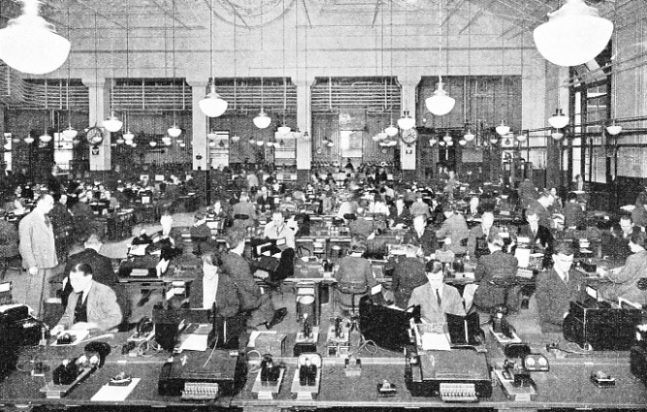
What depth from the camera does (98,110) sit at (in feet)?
70.8

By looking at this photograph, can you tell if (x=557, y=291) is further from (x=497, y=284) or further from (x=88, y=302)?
(x=88, y=302)

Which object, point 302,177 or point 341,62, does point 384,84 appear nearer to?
point 341,62

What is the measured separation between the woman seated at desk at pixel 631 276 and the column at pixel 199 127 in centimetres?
1628

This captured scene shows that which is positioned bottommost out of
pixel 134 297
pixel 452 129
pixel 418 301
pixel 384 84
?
pixel 134 297

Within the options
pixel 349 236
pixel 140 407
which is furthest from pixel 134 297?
pixel 140 407

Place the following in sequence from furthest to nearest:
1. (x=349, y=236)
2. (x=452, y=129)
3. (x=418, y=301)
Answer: (x=452, y=129) < (x=349, y=236) < (x=418, y=301)

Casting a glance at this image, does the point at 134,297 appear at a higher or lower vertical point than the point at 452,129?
lower

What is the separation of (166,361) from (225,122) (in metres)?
23.7

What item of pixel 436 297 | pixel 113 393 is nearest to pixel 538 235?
pixel 436 297

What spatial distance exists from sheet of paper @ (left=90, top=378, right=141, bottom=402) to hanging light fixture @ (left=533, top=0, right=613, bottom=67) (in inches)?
137

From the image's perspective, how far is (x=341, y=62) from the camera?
70.5 ft

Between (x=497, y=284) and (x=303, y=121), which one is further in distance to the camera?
(x=303, y=121)

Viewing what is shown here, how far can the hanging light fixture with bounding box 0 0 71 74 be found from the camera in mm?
4051

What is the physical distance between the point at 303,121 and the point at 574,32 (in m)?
18.1
